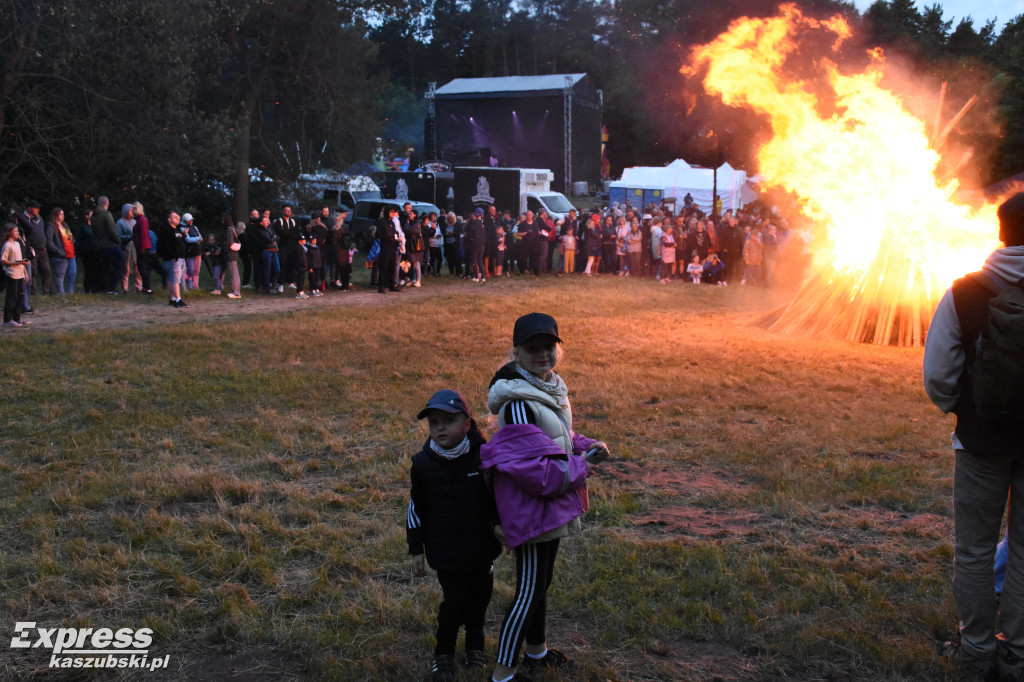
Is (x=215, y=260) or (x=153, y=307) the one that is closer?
(x=153, y=307)

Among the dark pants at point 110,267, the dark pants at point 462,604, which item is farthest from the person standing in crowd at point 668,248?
the dark pants at point 462,604

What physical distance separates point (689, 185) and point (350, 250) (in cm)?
1898

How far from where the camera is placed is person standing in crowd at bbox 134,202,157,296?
16.1m

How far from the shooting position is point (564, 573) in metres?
4.77

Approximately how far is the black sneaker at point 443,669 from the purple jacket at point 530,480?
691 mm

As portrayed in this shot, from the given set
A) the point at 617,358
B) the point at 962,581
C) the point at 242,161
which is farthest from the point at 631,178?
the point at 962,581

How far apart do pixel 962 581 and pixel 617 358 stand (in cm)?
750

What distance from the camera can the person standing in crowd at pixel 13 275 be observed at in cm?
1178

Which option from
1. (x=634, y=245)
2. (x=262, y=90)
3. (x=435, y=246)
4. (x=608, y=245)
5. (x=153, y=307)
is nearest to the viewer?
(x=153, y=307)

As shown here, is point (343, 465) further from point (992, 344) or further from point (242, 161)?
point (242, 161)

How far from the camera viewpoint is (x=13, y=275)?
1211 centimetres

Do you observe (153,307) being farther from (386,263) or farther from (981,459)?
(981,459)

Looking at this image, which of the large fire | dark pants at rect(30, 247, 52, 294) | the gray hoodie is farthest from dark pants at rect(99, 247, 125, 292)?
the gray hoodie

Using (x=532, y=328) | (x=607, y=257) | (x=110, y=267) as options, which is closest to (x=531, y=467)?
(x=532, y=328)
